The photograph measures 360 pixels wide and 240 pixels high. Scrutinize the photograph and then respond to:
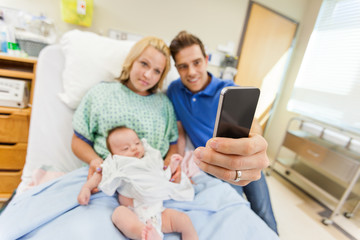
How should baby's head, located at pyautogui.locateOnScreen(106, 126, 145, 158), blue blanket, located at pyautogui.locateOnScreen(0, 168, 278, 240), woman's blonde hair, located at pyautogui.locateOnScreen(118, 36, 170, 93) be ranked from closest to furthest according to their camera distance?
blue blanket, located at pyautogui.locateOnScreen(0, 168, 278, 240) < baby's head, located at pyautogui.locateOnScreen(106, 126, 145, 158) < woman's blonde hair, located at pyautogui.locateOnScreen(118, 36, 170, 93)

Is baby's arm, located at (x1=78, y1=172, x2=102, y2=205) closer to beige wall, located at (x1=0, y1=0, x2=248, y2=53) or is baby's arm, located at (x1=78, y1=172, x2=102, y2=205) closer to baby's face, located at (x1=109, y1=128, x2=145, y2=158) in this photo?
baby's face, located at (x1=109, y1=128, x2=145, y2=158)

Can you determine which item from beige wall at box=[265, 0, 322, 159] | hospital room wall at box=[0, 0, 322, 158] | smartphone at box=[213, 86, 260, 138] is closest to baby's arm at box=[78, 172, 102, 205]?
smartphone at box=[213, 86, 260, 138]

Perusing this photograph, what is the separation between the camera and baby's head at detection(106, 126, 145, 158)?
79 cm

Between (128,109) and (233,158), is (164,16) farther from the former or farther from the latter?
(233,158)

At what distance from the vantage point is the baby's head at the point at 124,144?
0.79m

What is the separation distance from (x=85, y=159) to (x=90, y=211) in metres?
0.31

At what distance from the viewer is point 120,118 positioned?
88cm

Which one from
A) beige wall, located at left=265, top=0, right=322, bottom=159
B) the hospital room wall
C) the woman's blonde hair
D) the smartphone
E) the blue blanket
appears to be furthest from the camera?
the hospital room wall

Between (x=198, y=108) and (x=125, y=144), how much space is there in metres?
0.49

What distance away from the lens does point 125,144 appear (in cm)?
79

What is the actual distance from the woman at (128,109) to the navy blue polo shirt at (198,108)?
0.54 feet

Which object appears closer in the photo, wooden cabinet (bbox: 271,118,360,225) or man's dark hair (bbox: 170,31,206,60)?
wooden cabinet (bbox: 271,118,360,225)

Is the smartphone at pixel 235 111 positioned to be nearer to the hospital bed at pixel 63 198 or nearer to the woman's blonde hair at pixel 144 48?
the hospital bed at pixel 63 198

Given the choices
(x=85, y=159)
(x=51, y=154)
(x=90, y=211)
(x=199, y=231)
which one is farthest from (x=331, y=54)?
(x=51, y=154)
